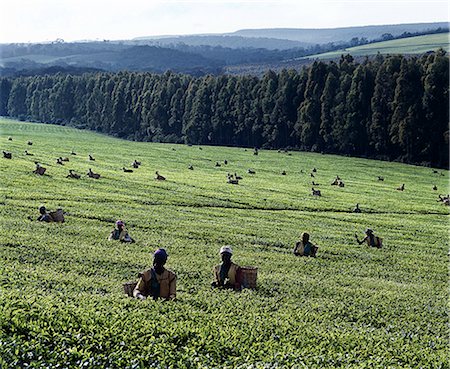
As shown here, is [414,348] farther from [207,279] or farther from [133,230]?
[133,230]

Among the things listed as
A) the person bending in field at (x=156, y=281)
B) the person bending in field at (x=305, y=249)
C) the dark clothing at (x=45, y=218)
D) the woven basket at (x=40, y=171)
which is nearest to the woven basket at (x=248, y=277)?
the person bending in field at (x=156, y=281)

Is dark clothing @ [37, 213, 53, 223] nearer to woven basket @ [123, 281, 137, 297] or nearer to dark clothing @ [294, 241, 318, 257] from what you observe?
dark clothing @ [294, 241, 318, 257]

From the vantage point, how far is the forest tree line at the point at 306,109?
12444 cm

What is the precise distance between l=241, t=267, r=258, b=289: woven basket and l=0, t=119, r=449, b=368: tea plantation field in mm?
480

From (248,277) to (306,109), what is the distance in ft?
394

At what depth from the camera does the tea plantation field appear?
16.0 metres

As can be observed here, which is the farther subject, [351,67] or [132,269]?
[351,67]

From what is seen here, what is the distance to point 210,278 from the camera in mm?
26781

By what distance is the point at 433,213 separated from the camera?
216 ft

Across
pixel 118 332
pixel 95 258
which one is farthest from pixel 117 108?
pixel 118 332

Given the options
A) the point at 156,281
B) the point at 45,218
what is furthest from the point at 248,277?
the point at 45,218

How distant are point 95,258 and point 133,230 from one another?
1183cm

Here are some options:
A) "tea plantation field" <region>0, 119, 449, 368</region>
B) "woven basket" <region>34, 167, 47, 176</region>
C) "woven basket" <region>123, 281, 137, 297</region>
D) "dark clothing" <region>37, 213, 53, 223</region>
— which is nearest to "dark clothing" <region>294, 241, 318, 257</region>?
"tea plantation field" <region>0, 119, 449, 368</region>

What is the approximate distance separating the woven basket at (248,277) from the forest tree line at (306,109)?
344 feet
